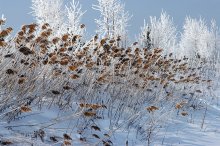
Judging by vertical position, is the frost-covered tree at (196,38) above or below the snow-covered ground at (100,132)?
above

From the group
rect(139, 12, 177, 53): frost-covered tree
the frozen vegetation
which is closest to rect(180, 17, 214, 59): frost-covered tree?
rect(139, 12, 177, 53): frost-covered tree

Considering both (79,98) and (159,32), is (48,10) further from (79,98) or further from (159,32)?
(79,98)

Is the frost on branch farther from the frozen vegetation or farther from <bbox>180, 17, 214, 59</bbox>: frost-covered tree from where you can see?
the frozen vegetation

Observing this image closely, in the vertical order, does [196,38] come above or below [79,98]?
above

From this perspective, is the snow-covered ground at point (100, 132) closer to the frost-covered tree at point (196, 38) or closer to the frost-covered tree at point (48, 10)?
the frost-covered tree at point (48, 10)

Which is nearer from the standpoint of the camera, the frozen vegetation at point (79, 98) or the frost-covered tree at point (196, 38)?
the frozen vegetation at point (79, 98)

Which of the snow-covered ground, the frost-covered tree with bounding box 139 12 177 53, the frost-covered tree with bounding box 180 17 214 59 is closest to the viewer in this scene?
the snow-covered ground

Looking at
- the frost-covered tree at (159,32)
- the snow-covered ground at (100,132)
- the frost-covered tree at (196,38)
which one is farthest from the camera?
the frost-covered tree at (196,38)

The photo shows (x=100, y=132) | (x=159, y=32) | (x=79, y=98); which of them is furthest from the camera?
(x=159, y=32)

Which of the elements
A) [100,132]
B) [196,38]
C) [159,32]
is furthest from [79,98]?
[196,38]

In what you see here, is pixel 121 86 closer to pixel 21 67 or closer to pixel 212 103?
pixel 21 67

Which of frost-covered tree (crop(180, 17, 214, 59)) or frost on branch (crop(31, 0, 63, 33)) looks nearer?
frost on branch (crop(31, 0, 63, 33))

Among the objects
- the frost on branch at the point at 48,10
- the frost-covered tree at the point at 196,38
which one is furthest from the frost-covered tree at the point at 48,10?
the frost-covered tree at the point at 196,38

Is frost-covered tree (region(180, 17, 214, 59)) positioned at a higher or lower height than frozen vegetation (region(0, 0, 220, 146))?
higher
